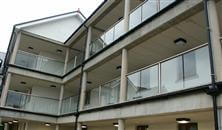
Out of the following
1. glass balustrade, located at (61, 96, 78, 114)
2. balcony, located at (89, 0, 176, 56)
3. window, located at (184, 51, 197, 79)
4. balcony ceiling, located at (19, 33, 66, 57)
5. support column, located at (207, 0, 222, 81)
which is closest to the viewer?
support column, located at (207, 0, 222, 81)

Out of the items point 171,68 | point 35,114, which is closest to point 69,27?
point 35,114

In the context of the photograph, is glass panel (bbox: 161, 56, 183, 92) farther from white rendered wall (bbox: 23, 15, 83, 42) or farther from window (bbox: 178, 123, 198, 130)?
white rendered wall (bbox: 23, 15, 83, 42)

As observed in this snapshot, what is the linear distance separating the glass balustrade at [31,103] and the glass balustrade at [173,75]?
25.2ft

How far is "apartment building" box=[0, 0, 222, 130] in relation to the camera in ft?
19.4

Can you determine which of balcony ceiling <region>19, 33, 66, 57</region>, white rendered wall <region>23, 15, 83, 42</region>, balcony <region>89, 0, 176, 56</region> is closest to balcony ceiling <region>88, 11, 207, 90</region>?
balcony <region>89, 0, 176, 56</region>

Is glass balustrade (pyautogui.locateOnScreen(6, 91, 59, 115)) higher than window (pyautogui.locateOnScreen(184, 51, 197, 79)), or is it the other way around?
window (pyautogui.locateOnScreen(184, 51, 197, 79))

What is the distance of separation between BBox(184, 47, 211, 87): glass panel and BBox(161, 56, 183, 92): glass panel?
0.77 feet

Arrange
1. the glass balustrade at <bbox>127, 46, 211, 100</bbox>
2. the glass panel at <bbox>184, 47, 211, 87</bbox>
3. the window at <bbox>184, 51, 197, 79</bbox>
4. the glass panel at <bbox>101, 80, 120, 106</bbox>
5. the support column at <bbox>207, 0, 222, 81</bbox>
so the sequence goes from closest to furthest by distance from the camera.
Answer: the support column at <bbox>207, 0, 222, 81</bbox>
the glass panel at <bbox>184, 47, 211, 87</bbox>
the glass balustrade at <bbox>127, 46, 211, 100</bbox>
the window at <bbox>184, 51, 197, 79</bbox>
the glass panel at <bbox>101, 80, 120, 106</bbox>

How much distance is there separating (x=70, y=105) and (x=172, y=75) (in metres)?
8.67

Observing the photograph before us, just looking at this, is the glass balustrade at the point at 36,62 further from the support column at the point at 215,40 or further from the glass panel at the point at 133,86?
the support column at the point at 215,40

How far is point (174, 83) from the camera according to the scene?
687 cm

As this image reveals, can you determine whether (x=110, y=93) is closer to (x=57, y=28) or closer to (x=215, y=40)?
(x=215, y=40)

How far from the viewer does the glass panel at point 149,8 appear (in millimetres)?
8625

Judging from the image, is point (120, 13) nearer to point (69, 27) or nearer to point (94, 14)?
point (94, 14)
